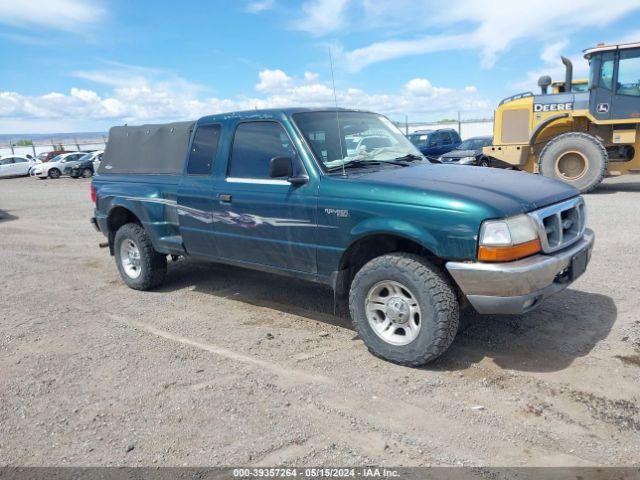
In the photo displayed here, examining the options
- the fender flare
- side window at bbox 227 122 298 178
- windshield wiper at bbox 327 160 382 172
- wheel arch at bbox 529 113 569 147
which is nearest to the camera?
the fender flare

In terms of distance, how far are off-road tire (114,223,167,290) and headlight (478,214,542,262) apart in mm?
3973

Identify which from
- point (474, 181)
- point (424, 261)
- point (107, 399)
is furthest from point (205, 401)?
point (474, 181)

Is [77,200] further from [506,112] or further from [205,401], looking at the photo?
[205,401]

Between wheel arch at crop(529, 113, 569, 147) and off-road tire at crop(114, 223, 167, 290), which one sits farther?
wheel arch at crop(529, 113, 569, 147)

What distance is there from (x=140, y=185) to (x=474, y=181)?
3766 mm

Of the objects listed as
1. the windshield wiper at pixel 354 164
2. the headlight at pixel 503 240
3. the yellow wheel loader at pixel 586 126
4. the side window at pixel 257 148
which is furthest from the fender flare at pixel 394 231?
the yellow wheel loader at pixel 586 126

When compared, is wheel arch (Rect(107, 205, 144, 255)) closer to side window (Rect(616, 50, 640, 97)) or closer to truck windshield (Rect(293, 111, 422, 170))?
truck windshield (Rect(293, 111, 422, 170))

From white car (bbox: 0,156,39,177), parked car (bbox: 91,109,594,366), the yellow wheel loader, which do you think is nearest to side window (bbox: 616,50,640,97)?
the yellow wheel loader

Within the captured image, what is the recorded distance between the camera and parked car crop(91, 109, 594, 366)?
137 inches

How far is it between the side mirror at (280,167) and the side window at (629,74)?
10.6m

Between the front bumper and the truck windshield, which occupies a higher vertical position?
the truck windshield

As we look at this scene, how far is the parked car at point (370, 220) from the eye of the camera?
137 inches

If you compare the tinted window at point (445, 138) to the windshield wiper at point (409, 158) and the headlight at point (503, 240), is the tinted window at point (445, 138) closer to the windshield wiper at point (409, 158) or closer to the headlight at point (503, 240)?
the windshield wiper at point (409, 158)

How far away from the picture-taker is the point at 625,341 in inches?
161
